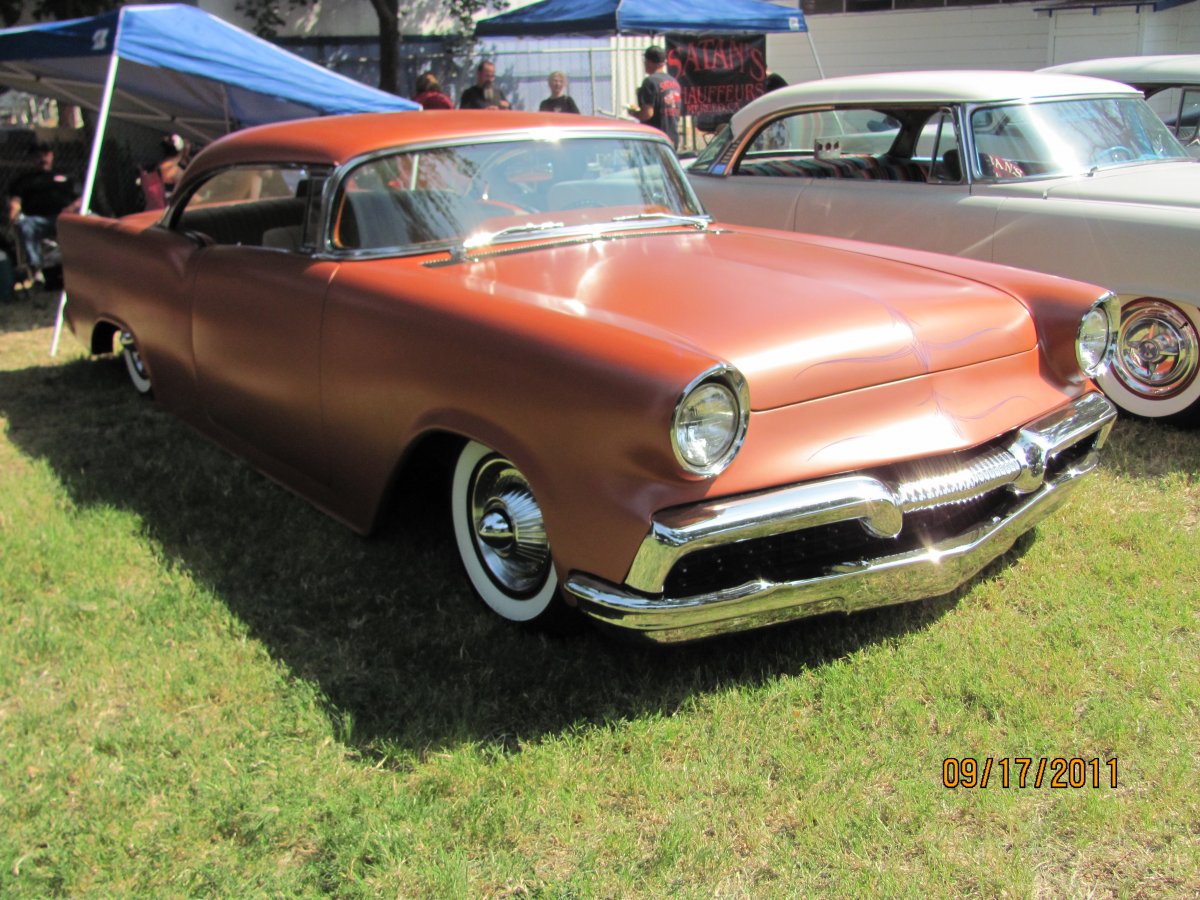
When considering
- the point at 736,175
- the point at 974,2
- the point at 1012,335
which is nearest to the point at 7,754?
the point at 1012,335

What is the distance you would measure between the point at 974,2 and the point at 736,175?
11.3 m

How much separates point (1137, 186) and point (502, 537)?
138 inches

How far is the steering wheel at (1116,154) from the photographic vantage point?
17.3ft

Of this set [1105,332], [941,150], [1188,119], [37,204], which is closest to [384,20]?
[37,204]

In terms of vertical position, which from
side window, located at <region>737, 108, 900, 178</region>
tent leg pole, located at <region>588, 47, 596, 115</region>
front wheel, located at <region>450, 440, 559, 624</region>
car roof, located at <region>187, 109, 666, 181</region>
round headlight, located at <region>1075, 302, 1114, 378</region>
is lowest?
front wheel, located at <region>450, 440, 559, 624</region>

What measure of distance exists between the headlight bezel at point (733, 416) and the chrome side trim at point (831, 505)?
84 mm

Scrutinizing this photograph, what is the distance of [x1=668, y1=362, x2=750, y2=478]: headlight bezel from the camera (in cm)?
238

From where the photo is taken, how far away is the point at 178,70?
22.0 ft

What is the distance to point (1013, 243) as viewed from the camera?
488 centimetres

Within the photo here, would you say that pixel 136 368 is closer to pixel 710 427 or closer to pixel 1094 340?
pixel 710 427

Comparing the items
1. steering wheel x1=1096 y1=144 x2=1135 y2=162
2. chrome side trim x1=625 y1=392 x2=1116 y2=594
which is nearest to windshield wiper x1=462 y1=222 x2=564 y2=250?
chrome side trim x1=625 y1=392 x2=1116 y2=594

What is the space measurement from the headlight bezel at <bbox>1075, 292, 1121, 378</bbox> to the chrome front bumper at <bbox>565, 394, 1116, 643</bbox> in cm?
37

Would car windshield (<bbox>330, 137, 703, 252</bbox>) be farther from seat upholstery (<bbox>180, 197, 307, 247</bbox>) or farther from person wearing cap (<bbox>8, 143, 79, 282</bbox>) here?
person wearing cap (<bbox>8, 143, 79, 282</bbox>)

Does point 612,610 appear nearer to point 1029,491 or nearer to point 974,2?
point 1029,491
